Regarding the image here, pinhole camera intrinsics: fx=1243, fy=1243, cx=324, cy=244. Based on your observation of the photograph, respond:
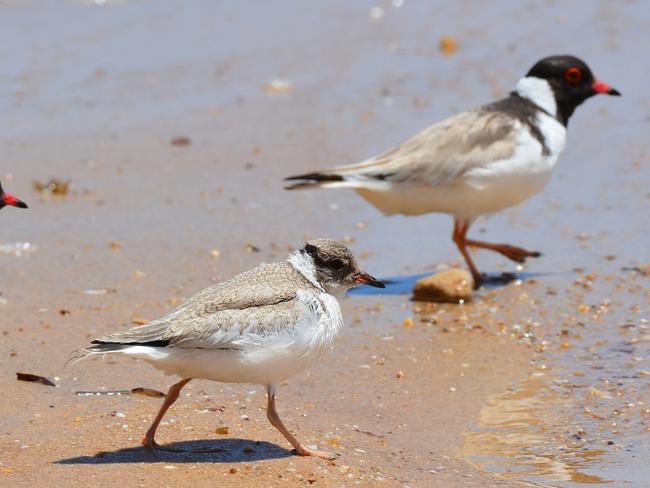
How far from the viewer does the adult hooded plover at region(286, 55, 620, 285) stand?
9539 mm

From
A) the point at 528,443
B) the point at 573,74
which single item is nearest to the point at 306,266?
the point at 528,443

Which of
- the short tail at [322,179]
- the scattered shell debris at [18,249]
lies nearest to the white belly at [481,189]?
the short tail at [322,179]

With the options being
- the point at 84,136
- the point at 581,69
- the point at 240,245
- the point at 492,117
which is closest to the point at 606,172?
the point at 581,69

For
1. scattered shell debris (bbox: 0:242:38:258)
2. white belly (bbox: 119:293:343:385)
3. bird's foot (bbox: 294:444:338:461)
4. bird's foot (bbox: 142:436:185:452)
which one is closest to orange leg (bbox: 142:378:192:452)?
bird's foot (bbox: 142:436:185:452)

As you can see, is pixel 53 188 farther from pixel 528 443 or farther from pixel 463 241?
pixel 528 443

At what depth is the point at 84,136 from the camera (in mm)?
12430

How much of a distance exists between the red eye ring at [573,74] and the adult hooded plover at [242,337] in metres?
5.11

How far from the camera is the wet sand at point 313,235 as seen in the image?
6160mm

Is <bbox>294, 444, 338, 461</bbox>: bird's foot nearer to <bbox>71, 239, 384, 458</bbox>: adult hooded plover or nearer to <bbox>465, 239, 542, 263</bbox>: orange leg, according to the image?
<bbox>71, 239, 384, 458</bbox>: adult hooded plover

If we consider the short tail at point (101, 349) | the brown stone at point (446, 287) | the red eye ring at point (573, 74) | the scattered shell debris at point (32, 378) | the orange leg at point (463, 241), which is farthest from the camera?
the red eye ring at point (573, 74)

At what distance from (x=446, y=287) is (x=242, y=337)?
3333 millimetres

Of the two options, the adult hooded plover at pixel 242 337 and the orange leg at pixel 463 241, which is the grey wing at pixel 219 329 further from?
the orange leg at pixel 463 241

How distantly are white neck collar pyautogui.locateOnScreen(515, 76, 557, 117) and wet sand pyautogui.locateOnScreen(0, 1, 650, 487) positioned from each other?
878mm

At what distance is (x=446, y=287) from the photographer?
8773mm
